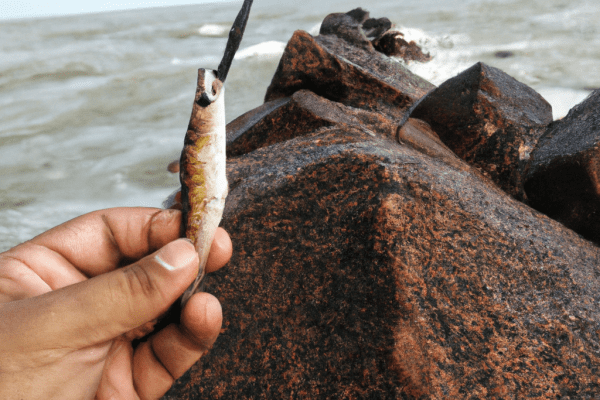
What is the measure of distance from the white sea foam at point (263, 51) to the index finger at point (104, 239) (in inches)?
334

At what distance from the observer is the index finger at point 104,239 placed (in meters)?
1.60

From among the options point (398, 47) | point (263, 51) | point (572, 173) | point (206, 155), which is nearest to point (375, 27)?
point (398, 47)

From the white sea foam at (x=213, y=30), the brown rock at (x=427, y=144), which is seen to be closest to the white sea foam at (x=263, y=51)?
the white sea foam at (x=213, y=30)

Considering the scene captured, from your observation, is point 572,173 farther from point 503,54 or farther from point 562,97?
point 503,54

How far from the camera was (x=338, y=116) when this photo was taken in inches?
102

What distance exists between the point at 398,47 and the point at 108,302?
5.94 meters

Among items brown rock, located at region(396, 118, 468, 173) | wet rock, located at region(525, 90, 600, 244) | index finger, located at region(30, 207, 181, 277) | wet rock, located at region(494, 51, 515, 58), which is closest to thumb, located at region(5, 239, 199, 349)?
index finger, located at region(30, 207, 181, 277)

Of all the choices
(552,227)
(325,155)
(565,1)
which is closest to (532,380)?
(552,227)

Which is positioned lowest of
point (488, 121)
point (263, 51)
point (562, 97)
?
point (562, 97)

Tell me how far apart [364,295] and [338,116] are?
1.30 m

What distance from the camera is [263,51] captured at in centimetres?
993

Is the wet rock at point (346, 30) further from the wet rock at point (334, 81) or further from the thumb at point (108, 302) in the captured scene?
the thumb at point (108, 302)

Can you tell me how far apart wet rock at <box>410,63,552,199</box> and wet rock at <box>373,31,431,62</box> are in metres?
3.48

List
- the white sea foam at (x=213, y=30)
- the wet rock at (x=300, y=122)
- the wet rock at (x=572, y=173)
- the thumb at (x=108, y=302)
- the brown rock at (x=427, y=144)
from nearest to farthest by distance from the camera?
the thumb at (x=108, y=302) < the wet rock at (x=572, y=173) < the brown rock at (x=427, y=144) < the wet rock at (x=300, y=122) < the white sea foam at (x=213, y=30)
